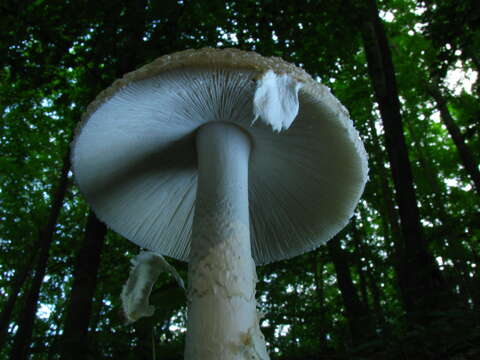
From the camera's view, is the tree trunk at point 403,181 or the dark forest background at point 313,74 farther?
the tree trunk at point 403,181

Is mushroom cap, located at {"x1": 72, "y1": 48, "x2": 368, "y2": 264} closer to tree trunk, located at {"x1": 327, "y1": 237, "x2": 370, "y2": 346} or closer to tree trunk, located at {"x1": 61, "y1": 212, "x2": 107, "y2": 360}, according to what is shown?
tree trunk, located at {"x1": 61, "y1": 212, "x2": 107, "y2": 360}

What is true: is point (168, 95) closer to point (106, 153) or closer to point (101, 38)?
point (106, 153)

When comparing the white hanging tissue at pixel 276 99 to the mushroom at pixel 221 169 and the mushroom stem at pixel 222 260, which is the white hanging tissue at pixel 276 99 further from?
the mushroom stem at pixel 222 260

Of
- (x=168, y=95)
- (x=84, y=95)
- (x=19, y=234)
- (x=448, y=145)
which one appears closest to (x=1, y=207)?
(x=19, y=234)

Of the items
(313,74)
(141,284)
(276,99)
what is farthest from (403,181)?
(141,284)

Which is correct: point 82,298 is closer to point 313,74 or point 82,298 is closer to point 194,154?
point 194,154

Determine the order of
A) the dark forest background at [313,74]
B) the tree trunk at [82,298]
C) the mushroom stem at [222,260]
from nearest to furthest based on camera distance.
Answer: the mushroom stem at [222,260] < the dark forest background at [313,74] < the tree trunk at [82,298]

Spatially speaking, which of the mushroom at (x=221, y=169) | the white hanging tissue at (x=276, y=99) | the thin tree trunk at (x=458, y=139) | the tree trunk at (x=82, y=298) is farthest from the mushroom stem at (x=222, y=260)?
the thin tree trunk at (x=458, y=139)
